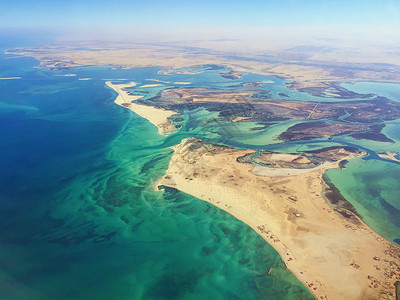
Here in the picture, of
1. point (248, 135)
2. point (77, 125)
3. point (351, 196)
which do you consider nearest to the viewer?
point (351, 196)

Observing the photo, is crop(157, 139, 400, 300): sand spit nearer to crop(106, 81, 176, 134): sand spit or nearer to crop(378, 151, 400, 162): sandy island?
crop(378, 151, 400, 162): sandy island

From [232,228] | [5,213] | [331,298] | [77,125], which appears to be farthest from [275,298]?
[77,125]

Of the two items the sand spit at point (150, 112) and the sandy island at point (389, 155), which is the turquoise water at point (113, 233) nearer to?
the sand spit at point (150, 112)

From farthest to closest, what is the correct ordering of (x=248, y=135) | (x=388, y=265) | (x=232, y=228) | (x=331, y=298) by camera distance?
(x=248, y=135)
(x=232, y=228)
(x=388, y=265)
(x=331, y=298)

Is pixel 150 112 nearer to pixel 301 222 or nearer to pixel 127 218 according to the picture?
pixel 127 218

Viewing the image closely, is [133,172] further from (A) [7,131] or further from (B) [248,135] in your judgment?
(A) [7,131]

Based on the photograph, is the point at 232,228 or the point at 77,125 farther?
the point at 77,125

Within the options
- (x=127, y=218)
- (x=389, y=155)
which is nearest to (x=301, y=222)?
(x=127, y=218)
